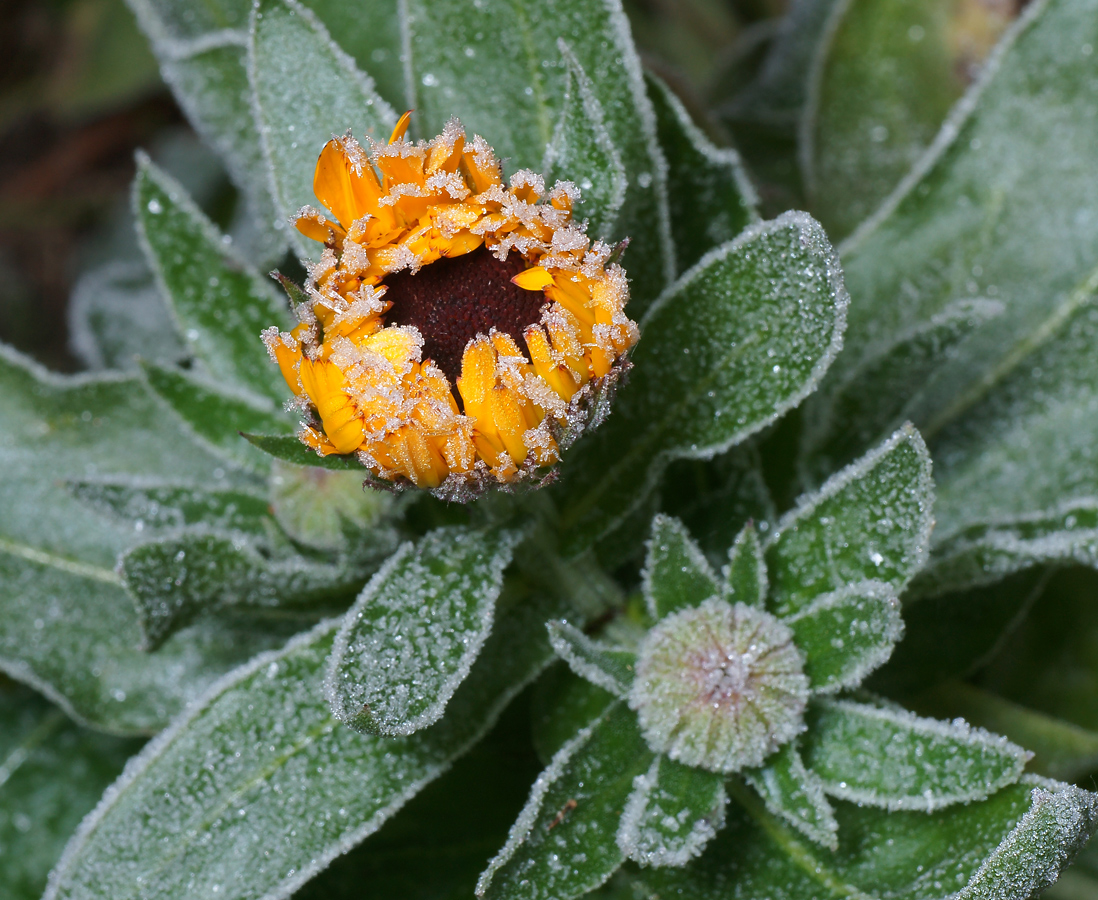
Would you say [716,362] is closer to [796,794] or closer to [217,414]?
[796,794]

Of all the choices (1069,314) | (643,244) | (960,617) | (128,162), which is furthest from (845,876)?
(128,162)

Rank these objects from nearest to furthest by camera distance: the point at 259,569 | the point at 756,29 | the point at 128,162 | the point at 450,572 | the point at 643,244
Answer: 1. the point at 450,572
2. the point at 259,569
3. the point at 643,244
4. the point at 756,29
5. the point at 128,162

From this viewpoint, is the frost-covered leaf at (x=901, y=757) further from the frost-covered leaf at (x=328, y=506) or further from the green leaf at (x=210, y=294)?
the green leaf at (x=210, y=294)

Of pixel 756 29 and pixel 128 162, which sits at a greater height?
pixel 128 162

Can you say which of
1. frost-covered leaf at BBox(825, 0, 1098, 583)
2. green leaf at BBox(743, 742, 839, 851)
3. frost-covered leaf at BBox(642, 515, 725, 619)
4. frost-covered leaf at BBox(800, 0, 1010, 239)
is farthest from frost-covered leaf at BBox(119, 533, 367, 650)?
frost-covered leaf at BBox(800, 0, 1010, 239)

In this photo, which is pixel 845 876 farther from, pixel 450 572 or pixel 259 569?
pixel 259 569

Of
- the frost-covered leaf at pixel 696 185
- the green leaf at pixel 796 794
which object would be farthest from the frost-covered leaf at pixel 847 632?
the frost-covered leaf at pixel 696 185
